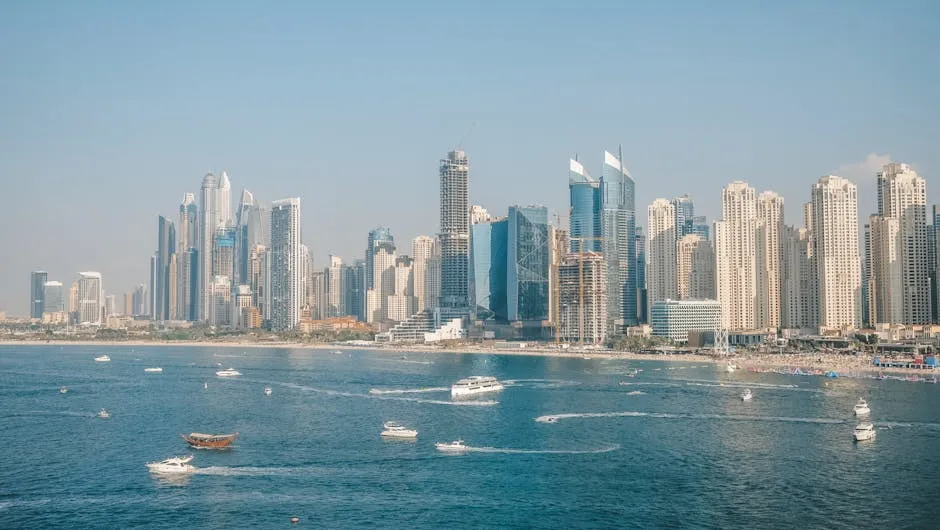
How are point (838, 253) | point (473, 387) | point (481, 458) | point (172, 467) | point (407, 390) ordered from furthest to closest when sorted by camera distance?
point (838, 253) < point (407, 390) < point (473, 387) < point (481, 458) < point (172, 467)

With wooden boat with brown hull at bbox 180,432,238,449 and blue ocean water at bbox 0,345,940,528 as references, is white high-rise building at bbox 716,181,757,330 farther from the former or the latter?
wooden boat with brown hull at bbox 180,432,238,449

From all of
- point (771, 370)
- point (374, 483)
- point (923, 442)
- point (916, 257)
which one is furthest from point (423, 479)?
point (916, 257)

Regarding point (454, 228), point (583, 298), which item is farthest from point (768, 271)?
point (454, 228)

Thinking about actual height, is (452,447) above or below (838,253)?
below

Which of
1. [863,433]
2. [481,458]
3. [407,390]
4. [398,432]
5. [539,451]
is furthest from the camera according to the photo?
[407,390]

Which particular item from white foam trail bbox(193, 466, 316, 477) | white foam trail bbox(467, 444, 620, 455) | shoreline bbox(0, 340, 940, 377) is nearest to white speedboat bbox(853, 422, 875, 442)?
white foam trail bbox(467, 444, 620, 455)

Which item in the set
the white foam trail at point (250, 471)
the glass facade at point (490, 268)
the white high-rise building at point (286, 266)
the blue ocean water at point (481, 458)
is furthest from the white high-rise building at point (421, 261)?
the white foam trail at point (250, 471)

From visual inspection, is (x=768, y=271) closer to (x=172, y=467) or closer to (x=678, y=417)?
(x=678, y=417)
